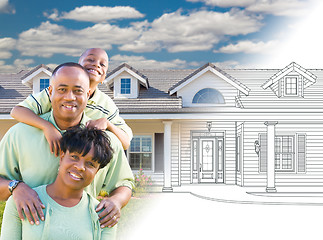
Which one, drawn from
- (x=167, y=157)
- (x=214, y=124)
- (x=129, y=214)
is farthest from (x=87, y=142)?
(x=214, y=124)

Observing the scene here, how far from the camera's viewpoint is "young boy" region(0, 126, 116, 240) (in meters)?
1.50

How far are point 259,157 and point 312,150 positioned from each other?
1796mm

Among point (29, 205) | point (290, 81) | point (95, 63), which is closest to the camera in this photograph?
point (29, 205)

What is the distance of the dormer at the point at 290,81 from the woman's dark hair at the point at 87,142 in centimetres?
1369

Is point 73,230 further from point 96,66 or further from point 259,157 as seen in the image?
point 259,157

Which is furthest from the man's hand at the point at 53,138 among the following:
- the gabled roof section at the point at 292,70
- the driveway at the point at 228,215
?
the gabled roof section at the point at 292,70

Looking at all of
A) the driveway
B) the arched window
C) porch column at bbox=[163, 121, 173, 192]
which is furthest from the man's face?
the arched window

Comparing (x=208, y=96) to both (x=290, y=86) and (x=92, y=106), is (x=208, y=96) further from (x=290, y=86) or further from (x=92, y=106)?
(x=92, y=106)

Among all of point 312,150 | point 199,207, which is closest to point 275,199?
point 199,207

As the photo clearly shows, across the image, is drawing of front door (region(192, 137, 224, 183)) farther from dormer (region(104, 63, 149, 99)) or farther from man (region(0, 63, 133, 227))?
man (region(0, 63, 133, 227))

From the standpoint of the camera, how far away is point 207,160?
Answer: 14.6m

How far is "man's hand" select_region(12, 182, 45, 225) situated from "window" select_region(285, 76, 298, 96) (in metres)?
14.5

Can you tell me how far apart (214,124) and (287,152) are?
2378 millimetres

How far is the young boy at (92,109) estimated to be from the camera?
1618 mm
